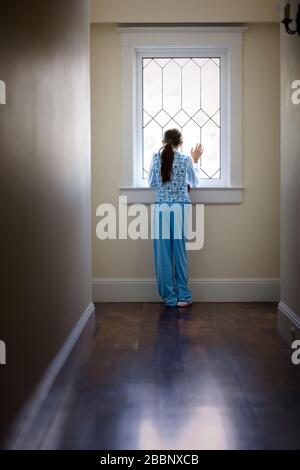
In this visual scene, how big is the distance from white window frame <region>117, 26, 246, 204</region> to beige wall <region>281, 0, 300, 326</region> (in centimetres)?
153

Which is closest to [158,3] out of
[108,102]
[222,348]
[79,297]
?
[108,102]

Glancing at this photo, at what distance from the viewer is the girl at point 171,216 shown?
5.03 m

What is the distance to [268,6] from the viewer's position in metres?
5.18

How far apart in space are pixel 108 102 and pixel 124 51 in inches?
18.1

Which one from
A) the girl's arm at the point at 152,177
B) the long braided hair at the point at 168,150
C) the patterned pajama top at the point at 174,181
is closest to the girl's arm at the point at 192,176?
the patterned pajama top at the point at 174,181

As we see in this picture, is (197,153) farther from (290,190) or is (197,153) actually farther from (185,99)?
(290,190)

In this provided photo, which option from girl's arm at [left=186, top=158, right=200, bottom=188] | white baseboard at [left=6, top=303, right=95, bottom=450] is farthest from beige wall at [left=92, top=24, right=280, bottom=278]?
white baseboard at [left=6, top=303, right=95, bottom=450]

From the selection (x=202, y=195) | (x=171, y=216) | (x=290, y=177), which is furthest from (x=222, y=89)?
(x=290, y=177)

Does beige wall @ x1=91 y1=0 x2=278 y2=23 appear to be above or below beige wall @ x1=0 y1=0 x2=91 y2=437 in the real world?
above

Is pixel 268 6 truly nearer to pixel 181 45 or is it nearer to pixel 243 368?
pixel 181 45

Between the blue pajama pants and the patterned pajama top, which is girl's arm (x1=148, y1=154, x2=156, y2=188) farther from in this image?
the blue pajama pants

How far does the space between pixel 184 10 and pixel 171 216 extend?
5.82 feet

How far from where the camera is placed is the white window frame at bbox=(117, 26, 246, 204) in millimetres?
5289

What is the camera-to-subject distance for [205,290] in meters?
5.36
